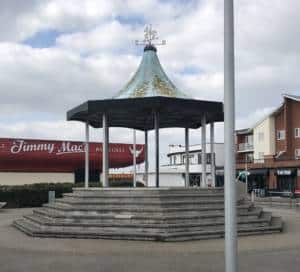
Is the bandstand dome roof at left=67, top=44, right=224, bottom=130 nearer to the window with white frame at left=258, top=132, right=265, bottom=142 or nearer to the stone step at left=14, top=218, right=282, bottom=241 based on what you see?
the stone step at left=14, top=218, right=282, bottom=241

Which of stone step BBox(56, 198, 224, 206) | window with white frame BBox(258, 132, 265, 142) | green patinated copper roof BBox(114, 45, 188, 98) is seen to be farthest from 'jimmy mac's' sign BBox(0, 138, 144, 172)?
stone step BBox(56, 198, 224, 206)

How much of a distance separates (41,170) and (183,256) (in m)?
41.4

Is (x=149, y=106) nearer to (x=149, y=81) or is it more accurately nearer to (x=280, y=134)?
(x=149, y=81)

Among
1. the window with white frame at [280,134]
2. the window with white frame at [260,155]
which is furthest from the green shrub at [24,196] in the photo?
the window with white frame at [260,155]

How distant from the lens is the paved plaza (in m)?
11.6

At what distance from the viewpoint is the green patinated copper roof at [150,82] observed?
23.2 metres

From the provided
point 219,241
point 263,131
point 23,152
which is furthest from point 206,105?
point 263,131

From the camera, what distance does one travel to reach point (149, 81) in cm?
2402

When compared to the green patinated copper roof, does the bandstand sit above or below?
below

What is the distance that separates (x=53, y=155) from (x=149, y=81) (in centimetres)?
2908

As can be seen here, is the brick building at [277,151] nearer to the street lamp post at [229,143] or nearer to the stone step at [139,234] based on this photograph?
the stone step at [139,234]

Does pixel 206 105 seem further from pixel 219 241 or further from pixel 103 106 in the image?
pixel 219 241

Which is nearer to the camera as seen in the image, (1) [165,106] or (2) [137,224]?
(2) [137,224]

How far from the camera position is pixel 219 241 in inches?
634
